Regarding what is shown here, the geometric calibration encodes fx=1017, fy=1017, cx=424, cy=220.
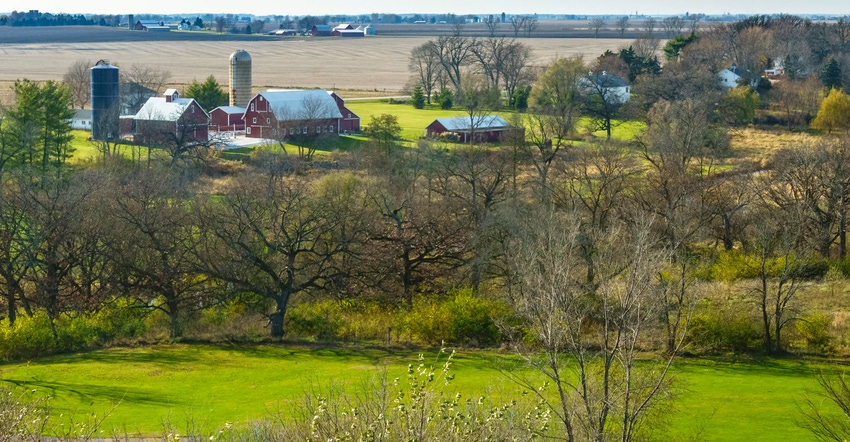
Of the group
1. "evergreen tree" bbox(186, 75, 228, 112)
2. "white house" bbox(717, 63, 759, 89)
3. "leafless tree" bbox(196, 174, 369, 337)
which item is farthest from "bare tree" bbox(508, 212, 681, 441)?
"white house" bbox(717, 63, 759, 89)

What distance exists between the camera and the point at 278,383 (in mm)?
21734

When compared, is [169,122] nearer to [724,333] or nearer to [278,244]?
[278,244]

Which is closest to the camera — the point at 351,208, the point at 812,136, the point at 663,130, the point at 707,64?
the point at 351,208

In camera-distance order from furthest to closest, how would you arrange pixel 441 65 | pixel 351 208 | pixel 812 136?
pixel 441 65, pixel 812 136, pixel 351 208

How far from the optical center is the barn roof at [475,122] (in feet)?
186

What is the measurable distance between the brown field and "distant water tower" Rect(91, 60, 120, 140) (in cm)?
2846

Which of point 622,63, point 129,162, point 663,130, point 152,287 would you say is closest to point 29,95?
point 129,162

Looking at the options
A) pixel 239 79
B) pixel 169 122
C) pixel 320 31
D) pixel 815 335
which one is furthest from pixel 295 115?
pixel 320 31

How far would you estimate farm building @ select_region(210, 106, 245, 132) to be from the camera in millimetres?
61250

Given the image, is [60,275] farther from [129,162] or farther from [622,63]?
[622,63]

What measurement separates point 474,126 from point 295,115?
Answer: 1029 cm

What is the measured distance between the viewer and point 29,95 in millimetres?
47750

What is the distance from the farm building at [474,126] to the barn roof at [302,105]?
19.9 feet

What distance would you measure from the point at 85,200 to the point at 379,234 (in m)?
8.50
